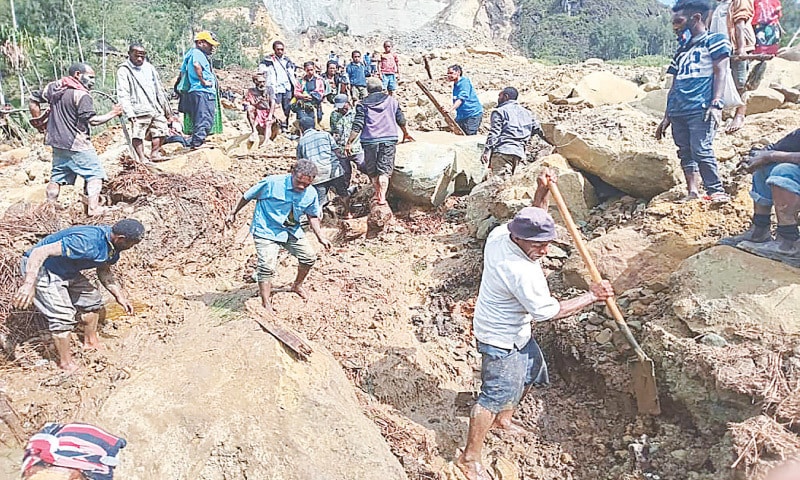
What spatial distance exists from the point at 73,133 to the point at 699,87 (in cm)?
544

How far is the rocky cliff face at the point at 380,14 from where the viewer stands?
4275cm

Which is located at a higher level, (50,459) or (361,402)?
(50,459)

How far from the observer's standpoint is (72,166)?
5438mm

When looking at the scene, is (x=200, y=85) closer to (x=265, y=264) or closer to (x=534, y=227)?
(x=265, y=264)

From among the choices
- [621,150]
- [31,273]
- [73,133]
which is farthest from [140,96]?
[621,150]

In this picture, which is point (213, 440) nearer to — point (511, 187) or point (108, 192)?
point (511, 187)

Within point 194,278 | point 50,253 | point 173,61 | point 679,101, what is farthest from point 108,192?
point 173,61

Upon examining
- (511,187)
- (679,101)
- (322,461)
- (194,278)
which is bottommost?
(194,278)

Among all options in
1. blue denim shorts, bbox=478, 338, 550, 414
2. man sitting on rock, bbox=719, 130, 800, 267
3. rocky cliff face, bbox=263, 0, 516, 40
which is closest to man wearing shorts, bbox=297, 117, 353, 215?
blue denim shorts, bbox=478, 338, 550, 414

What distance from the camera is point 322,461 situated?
2.74m

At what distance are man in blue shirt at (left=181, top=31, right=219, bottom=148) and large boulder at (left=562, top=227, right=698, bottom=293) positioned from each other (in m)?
5.20

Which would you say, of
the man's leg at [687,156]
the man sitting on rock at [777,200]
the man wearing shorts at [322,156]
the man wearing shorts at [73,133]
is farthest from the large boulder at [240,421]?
the man wearing shorts at [322,156]

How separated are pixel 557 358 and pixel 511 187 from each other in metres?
2.10

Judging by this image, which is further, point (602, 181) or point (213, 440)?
point (602, 181)
